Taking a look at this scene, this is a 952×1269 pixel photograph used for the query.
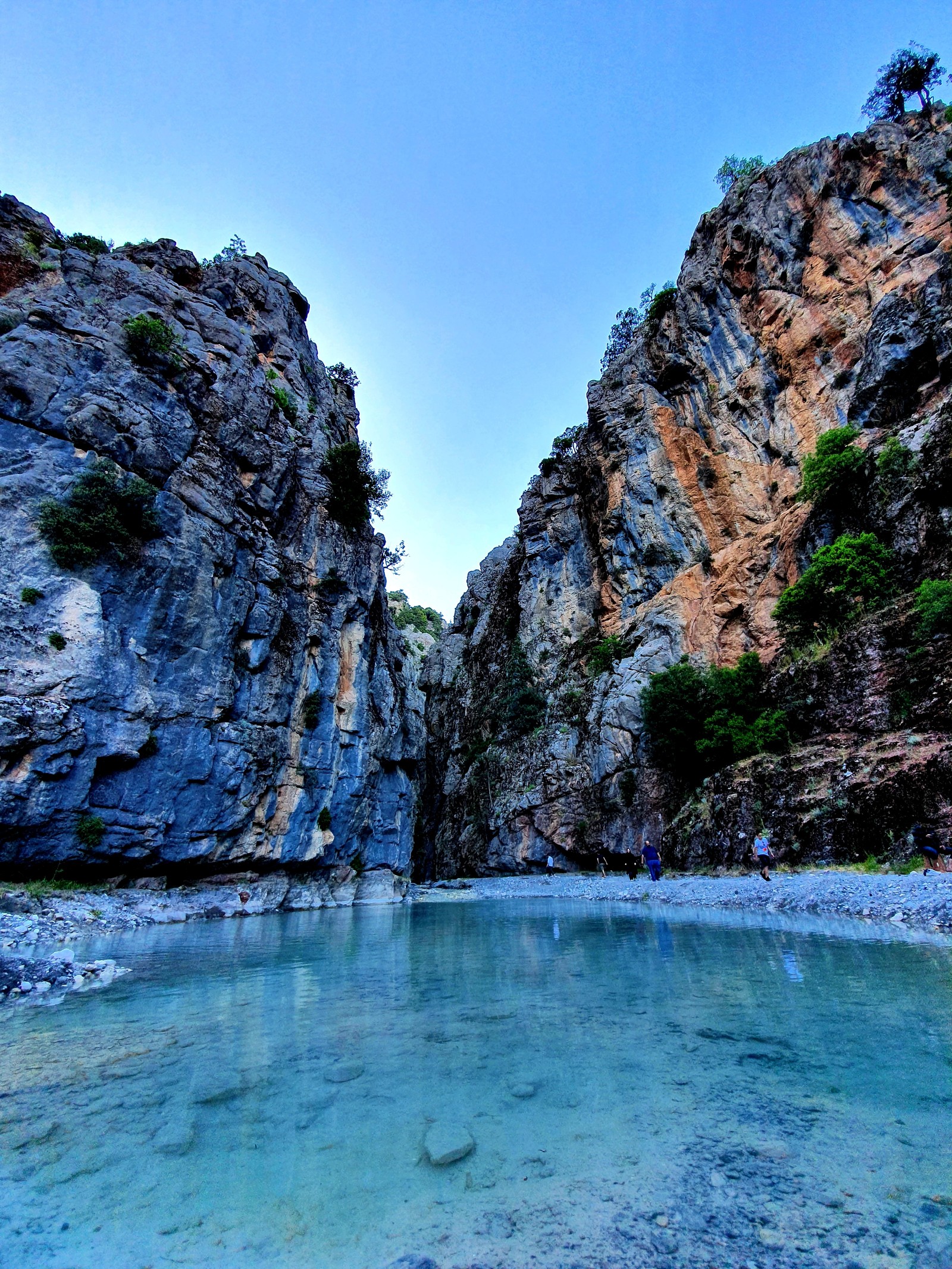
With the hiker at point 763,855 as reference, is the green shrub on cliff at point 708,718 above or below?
above

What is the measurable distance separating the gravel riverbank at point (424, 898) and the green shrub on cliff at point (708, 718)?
5.82 meters

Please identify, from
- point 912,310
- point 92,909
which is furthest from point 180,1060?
point 912,310

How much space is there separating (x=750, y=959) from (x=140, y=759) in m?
20.1

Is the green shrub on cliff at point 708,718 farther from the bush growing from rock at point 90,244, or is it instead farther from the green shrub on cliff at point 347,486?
the bush growing from rock at point 90,244

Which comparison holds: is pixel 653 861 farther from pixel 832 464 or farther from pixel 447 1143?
pixel 447 1143

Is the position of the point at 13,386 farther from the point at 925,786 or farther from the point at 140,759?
the point at 925,786

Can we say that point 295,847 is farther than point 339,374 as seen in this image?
No

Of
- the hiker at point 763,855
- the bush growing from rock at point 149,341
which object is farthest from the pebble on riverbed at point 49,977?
the bush growing from rock at point 149,341

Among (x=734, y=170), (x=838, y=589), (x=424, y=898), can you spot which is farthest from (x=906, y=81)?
(x=424, y=898)

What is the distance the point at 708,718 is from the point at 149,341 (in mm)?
29513

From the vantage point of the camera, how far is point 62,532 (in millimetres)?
19609

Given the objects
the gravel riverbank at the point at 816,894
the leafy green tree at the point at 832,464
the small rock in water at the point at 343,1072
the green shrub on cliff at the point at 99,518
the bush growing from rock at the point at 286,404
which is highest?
the bush growing from rock at the point at 286,404

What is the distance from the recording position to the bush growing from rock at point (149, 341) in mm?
23906

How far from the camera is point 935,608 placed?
51.3 feet
